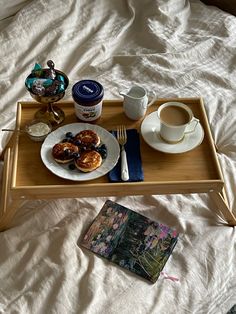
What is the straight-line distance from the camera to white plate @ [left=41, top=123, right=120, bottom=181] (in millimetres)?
1113

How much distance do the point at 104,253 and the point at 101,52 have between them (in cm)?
80

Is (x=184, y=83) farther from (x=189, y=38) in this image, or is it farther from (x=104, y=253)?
(x=104, y=253)

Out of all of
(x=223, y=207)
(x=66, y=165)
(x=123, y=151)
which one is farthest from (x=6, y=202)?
(x=223, y=207)

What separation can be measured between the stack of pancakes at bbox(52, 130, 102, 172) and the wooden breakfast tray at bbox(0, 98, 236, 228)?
43 millimetres

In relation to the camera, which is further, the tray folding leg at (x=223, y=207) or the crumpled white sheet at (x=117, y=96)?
the tray folding leg at (x=223, y=207)

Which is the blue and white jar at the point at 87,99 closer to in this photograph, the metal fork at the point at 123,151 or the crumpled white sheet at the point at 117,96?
the metal fork at the point at 123,151

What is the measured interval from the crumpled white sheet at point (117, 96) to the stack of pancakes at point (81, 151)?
181 mm

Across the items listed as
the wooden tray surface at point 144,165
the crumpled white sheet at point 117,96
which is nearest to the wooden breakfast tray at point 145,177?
the wooden tray surface at point 144,165

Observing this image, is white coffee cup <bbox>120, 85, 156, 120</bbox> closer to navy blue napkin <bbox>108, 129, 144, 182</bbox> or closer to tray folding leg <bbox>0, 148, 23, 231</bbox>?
navy blue napkin <bbox>108, 129, 144, 182</bbox>

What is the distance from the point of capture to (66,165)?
114 cm

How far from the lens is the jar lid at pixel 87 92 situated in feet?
3.90

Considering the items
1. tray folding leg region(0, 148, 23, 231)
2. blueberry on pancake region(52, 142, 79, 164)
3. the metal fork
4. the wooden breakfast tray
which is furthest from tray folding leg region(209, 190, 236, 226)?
tray folding leg region(0, 148, 23, 231)

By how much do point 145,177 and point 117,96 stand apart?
1.55ft

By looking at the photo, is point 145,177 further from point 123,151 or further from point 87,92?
point 87,92
